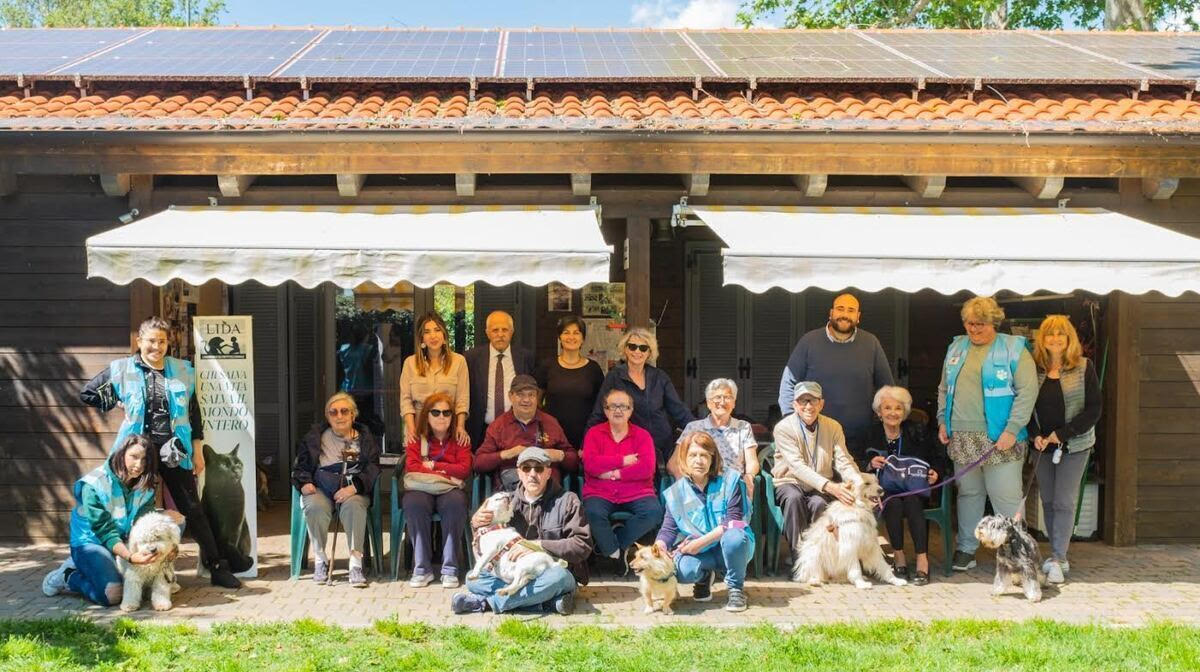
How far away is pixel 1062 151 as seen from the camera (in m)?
6.61

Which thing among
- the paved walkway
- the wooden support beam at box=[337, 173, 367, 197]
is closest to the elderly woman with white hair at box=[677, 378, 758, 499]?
Answer: the paved walkway

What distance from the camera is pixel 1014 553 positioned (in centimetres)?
561

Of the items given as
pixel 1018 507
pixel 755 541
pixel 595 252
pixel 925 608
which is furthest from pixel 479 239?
→ pixel 1018 507

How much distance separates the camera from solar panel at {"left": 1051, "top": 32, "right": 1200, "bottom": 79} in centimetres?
813

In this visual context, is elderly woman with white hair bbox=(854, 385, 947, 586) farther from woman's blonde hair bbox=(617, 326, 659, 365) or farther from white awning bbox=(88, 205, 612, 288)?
white awning bbox=(88, 205, 612, 288)

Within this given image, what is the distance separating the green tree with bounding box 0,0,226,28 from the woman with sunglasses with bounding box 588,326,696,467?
1330 inches

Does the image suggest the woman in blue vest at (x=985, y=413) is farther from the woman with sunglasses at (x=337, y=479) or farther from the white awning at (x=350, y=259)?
the woman with sunglasses at (x=337, y=479)

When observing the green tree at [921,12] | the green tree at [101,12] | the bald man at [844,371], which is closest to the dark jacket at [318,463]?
the bald man at [844,371]

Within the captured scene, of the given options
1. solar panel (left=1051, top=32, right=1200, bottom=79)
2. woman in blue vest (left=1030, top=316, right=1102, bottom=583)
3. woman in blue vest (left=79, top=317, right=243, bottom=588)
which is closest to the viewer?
woman in blue vest (left=79, top=317, right=243, bottom=588)

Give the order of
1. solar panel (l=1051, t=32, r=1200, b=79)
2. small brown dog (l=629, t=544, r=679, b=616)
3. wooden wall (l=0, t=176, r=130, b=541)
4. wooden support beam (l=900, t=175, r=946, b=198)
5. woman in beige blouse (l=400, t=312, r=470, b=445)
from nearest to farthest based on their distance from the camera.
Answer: small brown dog (l=629, t=544, r=679, b=616) < woman in beige blouse (l=400, t=312, r=470, b=445) < wooden support beam (l=900, t=175, r=946, b=198) < wooden wall (l=0, t=176, r=130, b=541) < solar panel (l=1051, t=32, r=1200, b=79)

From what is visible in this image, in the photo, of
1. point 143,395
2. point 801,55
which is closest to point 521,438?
point 143,395

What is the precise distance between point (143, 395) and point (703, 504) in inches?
134

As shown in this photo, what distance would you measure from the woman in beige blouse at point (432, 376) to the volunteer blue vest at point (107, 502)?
166 centimetres

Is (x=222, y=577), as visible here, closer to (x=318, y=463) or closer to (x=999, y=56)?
(x=318, y=463)
